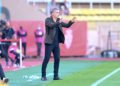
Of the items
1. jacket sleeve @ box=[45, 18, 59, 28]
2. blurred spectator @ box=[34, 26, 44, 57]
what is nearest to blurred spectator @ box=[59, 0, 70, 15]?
blurred spectator @ box=[34, 26, 44, 57]

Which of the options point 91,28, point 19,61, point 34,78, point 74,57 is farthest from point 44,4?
point 34,78

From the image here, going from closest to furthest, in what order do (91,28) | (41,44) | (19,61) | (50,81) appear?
(50,81), (19,61), (41,44), (91,28)

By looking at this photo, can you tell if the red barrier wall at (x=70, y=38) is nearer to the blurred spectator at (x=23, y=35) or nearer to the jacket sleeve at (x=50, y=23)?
the blurred spectator at (x=23, y=35)

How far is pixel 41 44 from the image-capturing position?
2817 cm

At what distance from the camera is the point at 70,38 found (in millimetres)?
29906

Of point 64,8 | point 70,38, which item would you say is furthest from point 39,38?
point 64,8

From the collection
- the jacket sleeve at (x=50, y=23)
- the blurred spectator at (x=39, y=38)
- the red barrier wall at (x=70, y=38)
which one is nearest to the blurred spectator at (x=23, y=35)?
the blurred spectator at (x=39, y=38)

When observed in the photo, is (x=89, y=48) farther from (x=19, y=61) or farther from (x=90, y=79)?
(x=90, y=79)

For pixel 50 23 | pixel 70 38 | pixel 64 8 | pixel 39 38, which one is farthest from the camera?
pixel 64 8

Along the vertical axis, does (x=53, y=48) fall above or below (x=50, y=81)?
above

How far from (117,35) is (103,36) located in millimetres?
951

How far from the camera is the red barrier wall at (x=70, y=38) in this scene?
95.8ft

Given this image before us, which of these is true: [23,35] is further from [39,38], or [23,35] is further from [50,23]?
[50,23]

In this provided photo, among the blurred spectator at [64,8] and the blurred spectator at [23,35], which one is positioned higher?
the blurred spectator at [64,8]
